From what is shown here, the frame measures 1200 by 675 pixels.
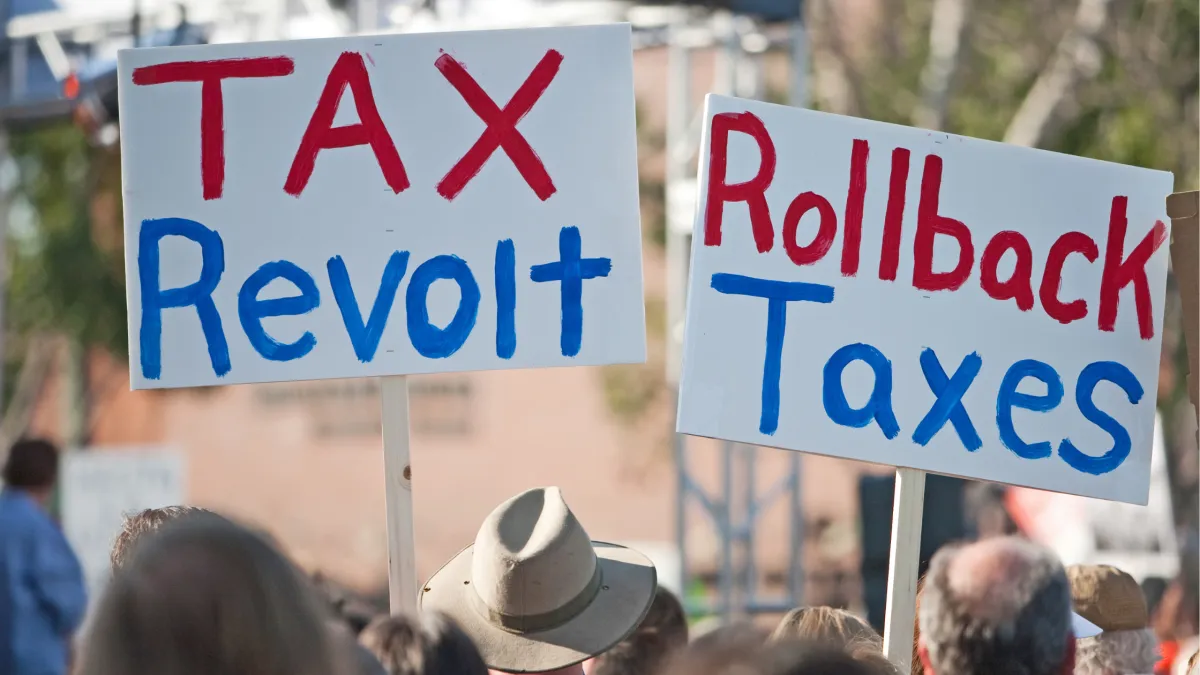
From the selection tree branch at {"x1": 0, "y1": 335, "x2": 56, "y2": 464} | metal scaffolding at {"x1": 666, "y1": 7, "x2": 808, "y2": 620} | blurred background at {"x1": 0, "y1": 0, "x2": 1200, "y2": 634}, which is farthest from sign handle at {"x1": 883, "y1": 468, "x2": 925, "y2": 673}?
tree branch at {"x1": 0, "y1": 335, "x2": 56, "y2": 464}

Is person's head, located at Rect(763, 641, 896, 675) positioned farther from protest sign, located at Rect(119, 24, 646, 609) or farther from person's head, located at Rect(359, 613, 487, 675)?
protest sign, located at Rect(119, 24, 646, 609)

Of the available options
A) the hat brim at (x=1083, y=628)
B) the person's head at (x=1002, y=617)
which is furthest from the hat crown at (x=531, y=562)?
the hat brim at (x=1083, y=628)

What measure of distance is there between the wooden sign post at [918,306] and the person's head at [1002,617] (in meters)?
0.57

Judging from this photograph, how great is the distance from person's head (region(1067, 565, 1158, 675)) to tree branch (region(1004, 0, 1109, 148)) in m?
7.53

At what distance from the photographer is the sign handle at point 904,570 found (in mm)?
2418

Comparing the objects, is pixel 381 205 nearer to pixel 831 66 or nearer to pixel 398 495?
pixel 398 495

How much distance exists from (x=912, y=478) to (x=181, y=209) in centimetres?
134

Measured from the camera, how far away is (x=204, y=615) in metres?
1.30

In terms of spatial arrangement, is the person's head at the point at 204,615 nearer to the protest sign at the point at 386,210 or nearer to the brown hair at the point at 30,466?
the protest sign at the point at 386,210

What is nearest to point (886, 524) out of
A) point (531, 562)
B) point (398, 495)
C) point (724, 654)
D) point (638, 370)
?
point (398, 495)

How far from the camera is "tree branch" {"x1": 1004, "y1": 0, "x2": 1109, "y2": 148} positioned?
32.4 ft

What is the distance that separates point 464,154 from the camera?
8.56 ft

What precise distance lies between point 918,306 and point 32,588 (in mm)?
3619

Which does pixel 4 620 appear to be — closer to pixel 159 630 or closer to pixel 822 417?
pixel 822 417
